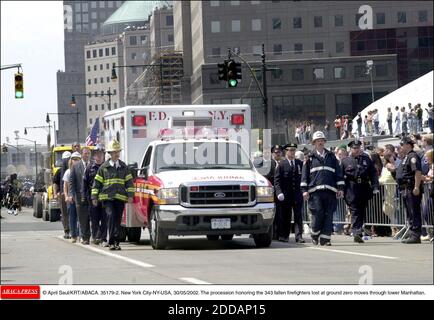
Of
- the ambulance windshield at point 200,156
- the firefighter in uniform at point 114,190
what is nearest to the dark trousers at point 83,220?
the firefighter in uniform at point 114,190

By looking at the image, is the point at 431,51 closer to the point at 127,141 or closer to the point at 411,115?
the point at 411,115

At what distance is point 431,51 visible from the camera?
5054 inches

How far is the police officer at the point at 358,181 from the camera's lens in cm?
1955

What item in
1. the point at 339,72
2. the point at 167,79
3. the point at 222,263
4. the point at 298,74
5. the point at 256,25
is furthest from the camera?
the point at 167,79

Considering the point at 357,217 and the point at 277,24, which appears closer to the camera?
the point at 357,217

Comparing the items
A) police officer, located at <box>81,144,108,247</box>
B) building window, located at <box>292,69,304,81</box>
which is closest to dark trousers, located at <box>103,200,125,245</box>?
police officer, located at <box>81,144,108,247</box>

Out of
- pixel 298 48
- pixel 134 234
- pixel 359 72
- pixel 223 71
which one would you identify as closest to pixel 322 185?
pixel 134 234

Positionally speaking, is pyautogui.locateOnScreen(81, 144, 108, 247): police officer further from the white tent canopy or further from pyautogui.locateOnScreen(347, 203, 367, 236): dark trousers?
the white tent canopy

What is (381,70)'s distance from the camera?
4818 inches

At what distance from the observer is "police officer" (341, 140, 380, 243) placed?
19.5m

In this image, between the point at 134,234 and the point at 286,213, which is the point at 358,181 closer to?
the point at 286,213

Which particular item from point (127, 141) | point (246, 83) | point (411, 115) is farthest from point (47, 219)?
point (246, 83)

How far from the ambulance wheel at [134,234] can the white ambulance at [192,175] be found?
0.03 m

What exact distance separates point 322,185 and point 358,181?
5.73 feet
